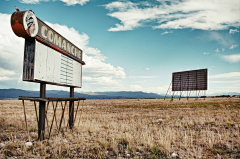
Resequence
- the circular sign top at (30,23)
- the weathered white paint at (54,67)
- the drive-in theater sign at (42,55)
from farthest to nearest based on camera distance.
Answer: the weathered white paint at (54,67) < the drive-in theater sign at (42,55) < the circular sign top at (30,23)

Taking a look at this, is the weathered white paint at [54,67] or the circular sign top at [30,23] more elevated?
the circular sign top at [30,23]

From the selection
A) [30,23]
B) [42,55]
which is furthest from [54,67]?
[30,23]

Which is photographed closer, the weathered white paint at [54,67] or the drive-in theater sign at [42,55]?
the drive-in theater sign at [42,55]

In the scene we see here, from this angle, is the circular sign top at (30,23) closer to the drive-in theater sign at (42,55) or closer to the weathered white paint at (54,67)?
the drive-in theater sign at (42,55)

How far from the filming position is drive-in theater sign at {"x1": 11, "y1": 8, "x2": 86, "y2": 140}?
5759 millimetres

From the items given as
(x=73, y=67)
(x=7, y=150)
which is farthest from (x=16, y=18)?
(x=7, y=150)

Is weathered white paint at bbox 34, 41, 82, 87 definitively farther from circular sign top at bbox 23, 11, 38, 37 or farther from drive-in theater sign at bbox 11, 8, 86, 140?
circular sign top at bbox 23, 11, 38, 37

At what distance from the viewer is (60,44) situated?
7.89m

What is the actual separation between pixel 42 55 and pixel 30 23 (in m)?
1.29

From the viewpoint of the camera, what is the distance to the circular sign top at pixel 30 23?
565 cm

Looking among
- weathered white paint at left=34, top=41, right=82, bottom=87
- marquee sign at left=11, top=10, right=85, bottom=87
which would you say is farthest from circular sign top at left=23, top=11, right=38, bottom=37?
weathered white paint at left=34, top=41, right=82, bottom=87

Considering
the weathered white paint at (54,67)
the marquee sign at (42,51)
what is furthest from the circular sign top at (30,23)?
the weathered white paint at (54,67)

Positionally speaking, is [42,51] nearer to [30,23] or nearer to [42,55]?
[42,55]

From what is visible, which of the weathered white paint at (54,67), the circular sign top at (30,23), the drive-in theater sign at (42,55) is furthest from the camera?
the weathered white paint at (54,67)
